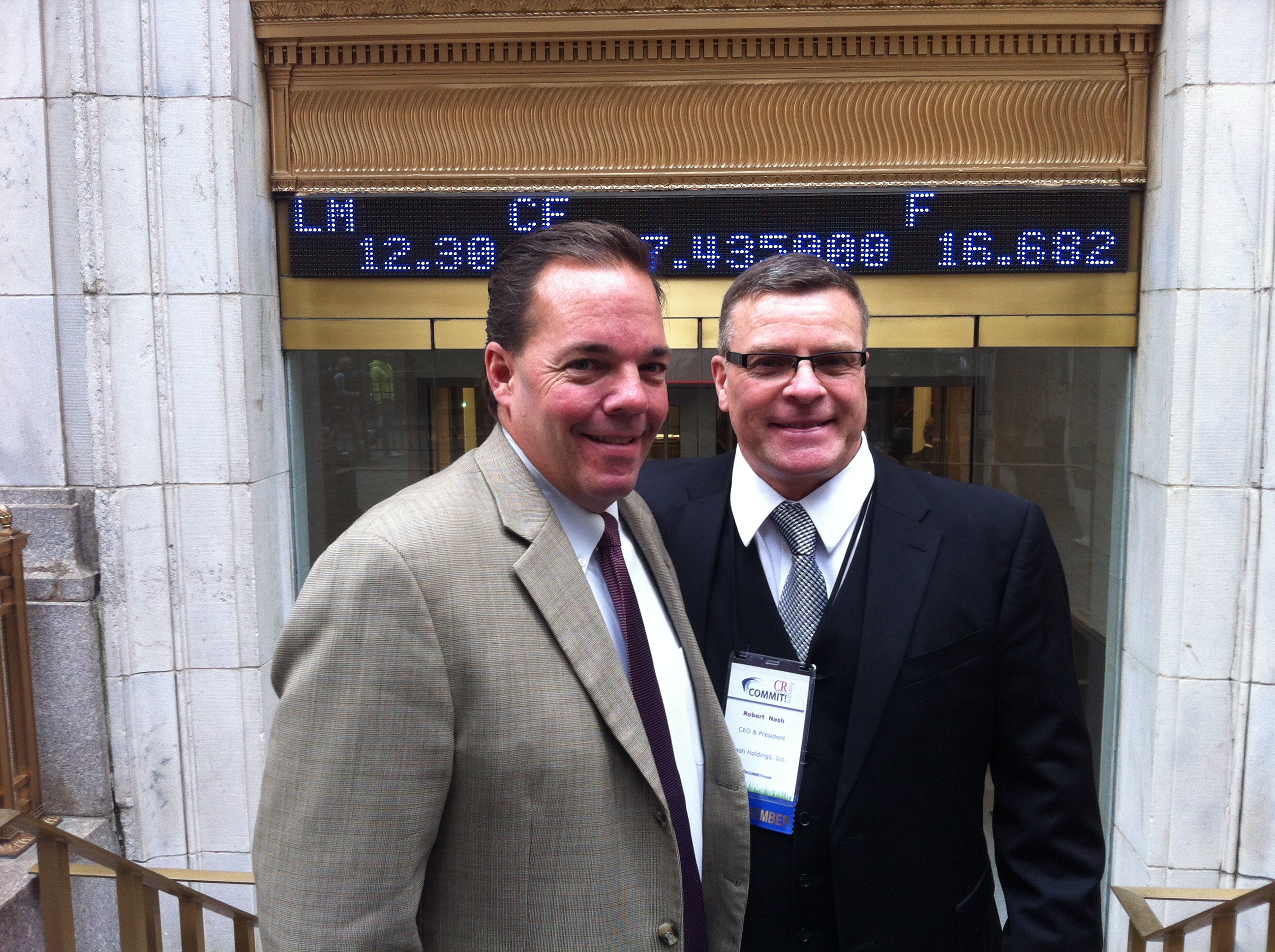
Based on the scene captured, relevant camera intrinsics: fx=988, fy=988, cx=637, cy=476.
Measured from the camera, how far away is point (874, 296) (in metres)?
4.88

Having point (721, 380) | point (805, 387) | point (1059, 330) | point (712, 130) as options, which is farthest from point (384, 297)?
point (1059, 330)

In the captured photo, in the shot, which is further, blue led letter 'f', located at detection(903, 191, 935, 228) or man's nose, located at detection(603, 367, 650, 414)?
blue led letter 'f', located at detection(903, 191, 935, 228)

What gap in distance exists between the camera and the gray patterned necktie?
7.73 ft

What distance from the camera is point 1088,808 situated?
2.30 metres

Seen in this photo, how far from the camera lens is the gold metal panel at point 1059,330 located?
4.82 metres

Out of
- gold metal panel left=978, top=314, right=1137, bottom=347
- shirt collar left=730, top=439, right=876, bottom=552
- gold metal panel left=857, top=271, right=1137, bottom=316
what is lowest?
shirt collar left=730, top=439, right=876, bottom=552

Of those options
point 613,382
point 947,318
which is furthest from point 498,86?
point 613,382

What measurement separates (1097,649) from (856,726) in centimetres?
339

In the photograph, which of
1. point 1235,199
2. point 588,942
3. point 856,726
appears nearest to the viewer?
point 588,942

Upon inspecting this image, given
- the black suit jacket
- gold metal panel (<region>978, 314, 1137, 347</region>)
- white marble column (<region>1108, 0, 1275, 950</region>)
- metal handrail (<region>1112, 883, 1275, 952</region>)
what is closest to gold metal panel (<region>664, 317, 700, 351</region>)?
gold metal panel (<region>978, 314, 1137, 347</region>)

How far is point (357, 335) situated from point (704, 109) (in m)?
2.08

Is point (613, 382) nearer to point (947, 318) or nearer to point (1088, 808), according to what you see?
point (1088, 808)

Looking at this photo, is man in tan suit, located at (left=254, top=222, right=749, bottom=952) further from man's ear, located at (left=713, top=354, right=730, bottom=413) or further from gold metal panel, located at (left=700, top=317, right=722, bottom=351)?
gold metal panel, located at (left=700, top=317, right=722, bottom=351)

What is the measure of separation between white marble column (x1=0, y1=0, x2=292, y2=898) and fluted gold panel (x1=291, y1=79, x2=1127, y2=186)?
1.83 feet
